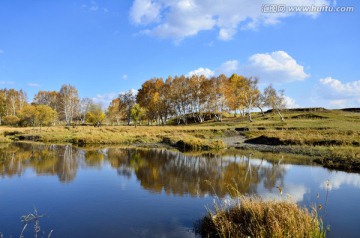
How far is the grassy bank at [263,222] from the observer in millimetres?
8531

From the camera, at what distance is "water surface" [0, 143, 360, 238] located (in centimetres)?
1186

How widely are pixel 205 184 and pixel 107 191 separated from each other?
5974 millimetres

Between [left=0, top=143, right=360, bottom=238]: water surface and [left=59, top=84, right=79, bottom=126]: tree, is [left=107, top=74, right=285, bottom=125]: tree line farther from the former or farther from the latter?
[left=0, top=143, right=360, bottom=238]: water surface

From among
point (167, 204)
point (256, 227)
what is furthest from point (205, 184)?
point (256, 227)

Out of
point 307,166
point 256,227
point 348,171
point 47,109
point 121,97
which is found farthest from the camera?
point 121,97

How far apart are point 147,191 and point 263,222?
9220mm

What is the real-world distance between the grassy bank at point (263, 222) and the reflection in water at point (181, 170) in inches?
203

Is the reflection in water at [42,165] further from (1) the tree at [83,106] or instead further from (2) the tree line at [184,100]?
(1) the tree at [83,106]

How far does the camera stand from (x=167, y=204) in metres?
14.7

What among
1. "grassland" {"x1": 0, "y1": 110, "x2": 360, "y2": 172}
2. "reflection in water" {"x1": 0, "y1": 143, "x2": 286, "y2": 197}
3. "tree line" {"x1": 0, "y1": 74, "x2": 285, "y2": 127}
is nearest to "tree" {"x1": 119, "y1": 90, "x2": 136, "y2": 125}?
"tree line" {"x1": 0, "y1": 74, "x2": 285, "y2": 127}

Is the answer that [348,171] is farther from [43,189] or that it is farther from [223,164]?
[43,189]

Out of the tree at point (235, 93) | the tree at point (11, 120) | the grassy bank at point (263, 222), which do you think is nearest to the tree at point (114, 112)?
the tree at point (11, 120)

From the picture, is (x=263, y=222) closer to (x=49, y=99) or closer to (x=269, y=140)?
(x=269, y=140)

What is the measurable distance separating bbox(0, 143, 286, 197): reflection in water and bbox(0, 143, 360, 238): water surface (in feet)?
0.19
